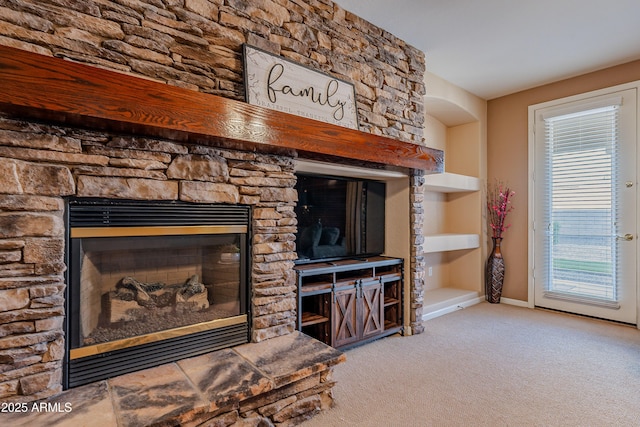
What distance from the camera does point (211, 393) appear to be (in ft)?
5.37

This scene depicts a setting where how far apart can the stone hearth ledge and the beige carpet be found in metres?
0.22

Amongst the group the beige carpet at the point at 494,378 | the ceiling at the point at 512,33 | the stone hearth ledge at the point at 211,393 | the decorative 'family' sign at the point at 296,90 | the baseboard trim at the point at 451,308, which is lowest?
the beige carpet at the point at 494,378

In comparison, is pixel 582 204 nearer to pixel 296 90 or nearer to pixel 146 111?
pixel 296 90

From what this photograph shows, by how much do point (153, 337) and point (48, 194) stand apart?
90 cm

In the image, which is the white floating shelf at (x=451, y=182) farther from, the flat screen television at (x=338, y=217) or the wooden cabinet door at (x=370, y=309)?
the wooden cabinet door at (x=370, y=309)

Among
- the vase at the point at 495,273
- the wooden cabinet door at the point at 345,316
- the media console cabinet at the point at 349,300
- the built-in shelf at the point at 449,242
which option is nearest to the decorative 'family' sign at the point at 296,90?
the media console cabinet at the point at 349,300

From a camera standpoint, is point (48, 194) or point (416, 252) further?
point (416, 252)

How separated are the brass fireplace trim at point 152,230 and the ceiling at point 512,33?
1.91m

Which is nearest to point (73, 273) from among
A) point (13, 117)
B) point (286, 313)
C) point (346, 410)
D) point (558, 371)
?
point (13, 117)

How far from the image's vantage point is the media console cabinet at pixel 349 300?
9.07ft

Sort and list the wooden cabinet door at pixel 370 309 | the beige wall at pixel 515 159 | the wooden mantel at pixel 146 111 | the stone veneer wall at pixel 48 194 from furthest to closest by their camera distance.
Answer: the beige wall at pixel 515 159 < the wooden cabinet door at pixel 370 309 < the stone veneer wall at pixel 48 194 < the wooden mantel at pixel 146 111

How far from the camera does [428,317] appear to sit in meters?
3.76

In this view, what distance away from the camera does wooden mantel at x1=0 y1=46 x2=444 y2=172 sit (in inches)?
54.0

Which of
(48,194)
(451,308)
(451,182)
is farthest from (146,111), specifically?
(451,308)
